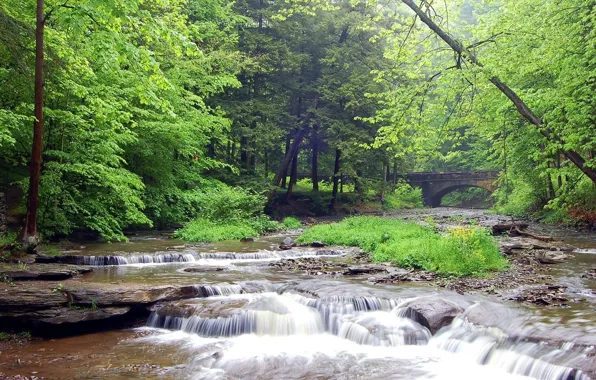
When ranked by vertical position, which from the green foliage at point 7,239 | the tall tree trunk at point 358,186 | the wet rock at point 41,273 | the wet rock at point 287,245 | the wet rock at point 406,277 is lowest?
the wet rock at point 406,277

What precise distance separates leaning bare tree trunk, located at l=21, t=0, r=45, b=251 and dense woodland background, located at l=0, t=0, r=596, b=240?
0.31 meters

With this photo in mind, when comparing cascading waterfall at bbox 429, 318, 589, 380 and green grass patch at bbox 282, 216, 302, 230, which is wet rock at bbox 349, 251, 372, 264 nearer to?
cascading waterfall at bbox 429, 318, 589, 380

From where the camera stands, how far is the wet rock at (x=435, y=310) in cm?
854

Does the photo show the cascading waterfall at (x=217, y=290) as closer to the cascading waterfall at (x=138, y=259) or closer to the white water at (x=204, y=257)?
the white water at (x=204, y=257)

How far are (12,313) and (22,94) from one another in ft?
23.5

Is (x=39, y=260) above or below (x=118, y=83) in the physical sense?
below

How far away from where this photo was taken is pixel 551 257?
14.1 m

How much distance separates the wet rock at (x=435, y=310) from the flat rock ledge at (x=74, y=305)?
16.1ft


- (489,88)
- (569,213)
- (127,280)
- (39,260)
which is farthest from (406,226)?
(39,260)

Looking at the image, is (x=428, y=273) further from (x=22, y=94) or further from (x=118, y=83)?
(x=118, y=83)

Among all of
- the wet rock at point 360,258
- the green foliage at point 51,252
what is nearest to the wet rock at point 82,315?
the green foliage at point 51,252

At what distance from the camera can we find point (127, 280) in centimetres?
1127

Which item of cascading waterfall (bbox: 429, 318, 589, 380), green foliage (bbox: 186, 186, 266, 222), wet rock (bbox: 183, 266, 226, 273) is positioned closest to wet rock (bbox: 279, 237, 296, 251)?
wet rock (bbox: 183, 266, 226, 273)

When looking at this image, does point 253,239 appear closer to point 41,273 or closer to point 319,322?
point 41,273
